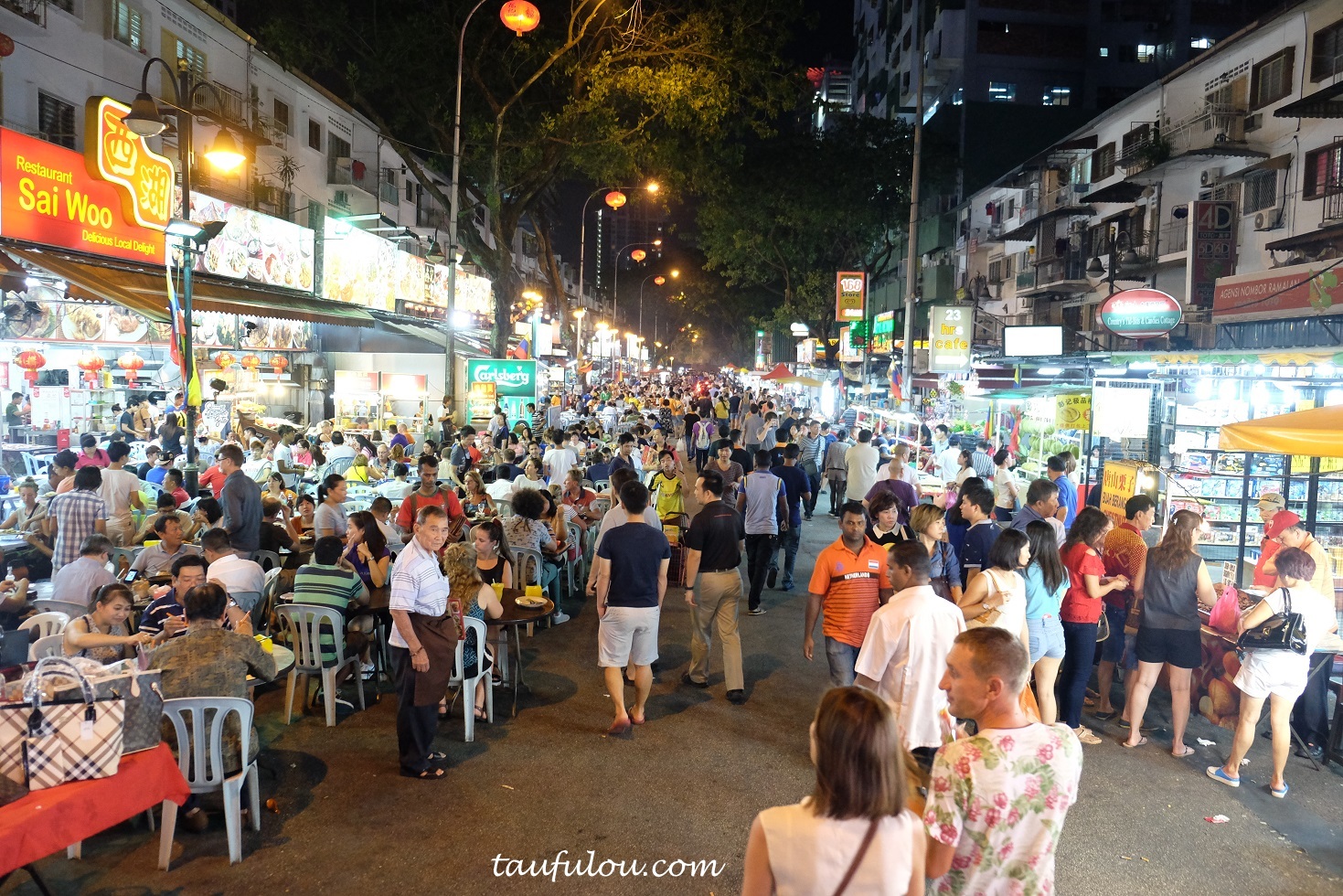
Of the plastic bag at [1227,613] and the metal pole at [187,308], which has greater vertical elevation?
the metal pole at [187,308]

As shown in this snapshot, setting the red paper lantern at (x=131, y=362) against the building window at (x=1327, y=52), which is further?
the building window at (x=1327, y=52)

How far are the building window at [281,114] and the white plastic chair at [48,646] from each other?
18004mm

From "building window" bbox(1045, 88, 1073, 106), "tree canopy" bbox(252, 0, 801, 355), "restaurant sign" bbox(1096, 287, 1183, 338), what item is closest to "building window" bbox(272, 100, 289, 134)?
"tree canopy" bbox(252, 0, 801, 355)

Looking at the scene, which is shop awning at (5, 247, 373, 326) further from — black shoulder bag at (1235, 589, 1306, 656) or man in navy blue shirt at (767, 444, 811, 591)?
black shoulder bag at (1235, 589, 1306, 656)

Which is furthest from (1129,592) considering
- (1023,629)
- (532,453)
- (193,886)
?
(532,453)

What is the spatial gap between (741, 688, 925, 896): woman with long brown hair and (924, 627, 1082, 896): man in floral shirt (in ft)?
1.46

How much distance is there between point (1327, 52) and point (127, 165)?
22023 millimetres

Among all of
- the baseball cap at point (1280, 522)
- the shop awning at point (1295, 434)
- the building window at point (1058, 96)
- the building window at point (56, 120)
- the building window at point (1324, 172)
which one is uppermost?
the building window at point (1058, 96)

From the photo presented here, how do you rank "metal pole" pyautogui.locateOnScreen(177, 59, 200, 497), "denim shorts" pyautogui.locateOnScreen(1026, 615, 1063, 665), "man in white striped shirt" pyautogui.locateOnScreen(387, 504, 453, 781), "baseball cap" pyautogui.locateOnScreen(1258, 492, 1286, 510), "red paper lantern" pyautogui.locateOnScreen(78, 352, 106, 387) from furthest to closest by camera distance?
"red paper lantern" pyautogui.locateOnScreen(78, 352, 106, 387) → "metal pole" pyautogui.locateOnScreen(177, 59, 200, 497) → "baseball cap" pyautogui.locateOnScreen(1258, 492, 1286, 510) → "denim shorts" pyautogui.locateOnScreen(1026, 615, 1063, 665) → "man in white striped shirt" pyautogui.locateOnScreen(387, 504, 453, 781)

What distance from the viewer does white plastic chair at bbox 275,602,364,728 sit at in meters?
6.47

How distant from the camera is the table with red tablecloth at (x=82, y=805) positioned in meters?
3.62

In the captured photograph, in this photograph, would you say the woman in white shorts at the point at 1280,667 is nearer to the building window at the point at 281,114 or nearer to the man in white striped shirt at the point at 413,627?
the man in white striped shirt at the point at 413,627

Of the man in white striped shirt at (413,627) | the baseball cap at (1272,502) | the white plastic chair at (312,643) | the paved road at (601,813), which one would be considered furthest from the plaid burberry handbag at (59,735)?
the baseball cap at (1272,502)

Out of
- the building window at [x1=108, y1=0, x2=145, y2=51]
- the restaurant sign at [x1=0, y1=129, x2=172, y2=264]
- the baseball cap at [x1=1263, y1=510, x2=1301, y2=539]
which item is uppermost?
the building window at [x1=108, y1=0, x2=145, y2=51]
